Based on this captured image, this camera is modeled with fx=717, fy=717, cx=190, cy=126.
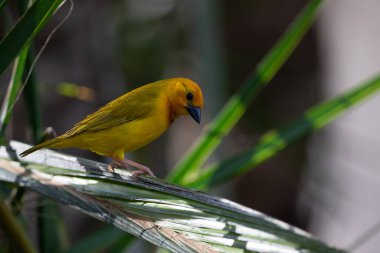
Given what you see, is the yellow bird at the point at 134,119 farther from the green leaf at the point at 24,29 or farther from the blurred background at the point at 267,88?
the blurred background at the point at 267,88

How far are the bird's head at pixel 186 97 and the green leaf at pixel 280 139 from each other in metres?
0.21

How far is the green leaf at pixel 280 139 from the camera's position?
2.58 m

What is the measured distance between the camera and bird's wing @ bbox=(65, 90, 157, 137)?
A: 2.38m

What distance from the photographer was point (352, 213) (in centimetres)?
621

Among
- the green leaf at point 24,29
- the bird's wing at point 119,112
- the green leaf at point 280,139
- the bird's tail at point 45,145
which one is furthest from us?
the green leaf at point 280,139

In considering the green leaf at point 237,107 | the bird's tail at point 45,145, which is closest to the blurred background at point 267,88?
the green leaf at point 237,107

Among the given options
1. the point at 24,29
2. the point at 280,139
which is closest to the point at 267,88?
the point at 280,139

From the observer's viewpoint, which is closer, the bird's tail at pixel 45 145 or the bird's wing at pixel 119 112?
the bird's tail at pixel 45 145

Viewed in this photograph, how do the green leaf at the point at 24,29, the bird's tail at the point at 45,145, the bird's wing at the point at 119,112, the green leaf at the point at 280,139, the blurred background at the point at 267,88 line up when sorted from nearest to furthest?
the green leaf at the point at 24,29 < the bird's tail at the point at 45,145 < the bird's wing at the point at 119,112 < the green leaf at the point at 280,139 < the blurred background at the point at 267,88

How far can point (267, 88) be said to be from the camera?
7402 mm

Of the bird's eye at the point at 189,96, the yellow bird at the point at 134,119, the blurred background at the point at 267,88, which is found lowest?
the yellow bird at the point at 134,119

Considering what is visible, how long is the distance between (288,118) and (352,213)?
1.41m

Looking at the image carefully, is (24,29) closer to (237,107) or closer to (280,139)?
(237,107)

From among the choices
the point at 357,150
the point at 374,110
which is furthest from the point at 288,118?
the point at 374,110
